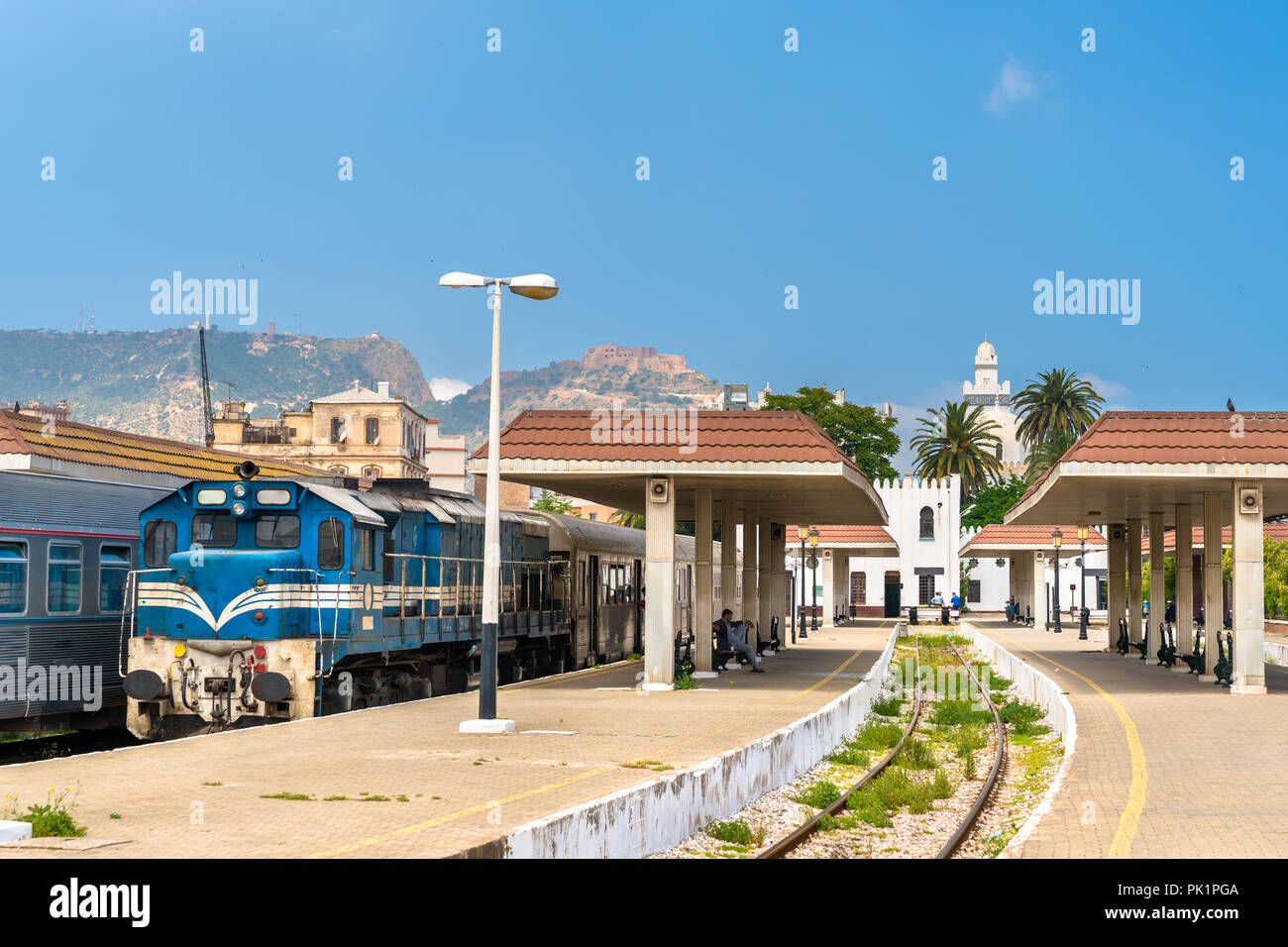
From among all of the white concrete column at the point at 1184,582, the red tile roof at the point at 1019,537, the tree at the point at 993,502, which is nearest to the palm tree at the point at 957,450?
the tree at the point at 993,502

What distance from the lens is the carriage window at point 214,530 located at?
63.4 ft

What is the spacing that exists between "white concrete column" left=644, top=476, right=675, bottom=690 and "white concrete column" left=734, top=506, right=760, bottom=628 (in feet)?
40.5

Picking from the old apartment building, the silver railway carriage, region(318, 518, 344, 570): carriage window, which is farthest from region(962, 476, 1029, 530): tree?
the silver railway carriage

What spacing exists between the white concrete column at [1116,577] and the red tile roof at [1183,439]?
1792 cm

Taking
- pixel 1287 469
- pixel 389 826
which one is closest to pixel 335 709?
pixel 389 826

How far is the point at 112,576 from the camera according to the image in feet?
65.0

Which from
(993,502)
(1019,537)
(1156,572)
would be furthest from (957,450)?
(1156,572)

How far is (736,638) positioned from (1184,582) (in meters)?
11.7

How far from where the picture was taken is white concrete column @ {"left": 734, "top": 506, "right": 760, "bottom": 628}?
39000 millimetres

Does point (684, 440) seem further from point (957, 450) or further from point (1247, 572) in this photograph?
point (957, 450)

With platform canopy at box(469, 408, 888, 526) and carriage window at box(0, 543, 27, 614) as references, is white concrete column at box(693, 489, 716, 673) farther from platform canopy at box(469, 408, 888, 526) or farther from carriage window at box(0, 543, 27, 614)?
carriage window at box(0, 543, 27, 614)
